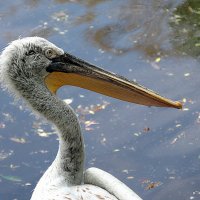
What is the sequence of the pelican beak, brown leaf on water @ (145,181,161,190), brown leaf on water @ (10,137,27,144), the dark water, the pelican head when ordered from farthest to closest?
brown leaf on water @ (10,137,27,144) < the dark water < brown leaf on water @ (145,181,161,190) < the pelican beak < the pelican head

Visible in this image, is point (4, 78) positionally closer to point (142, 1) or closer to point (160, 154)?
point (160, 154)

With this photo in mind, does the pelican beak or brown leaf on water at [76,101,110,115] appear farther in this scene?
brown leaf on water at [76,101,110,115]

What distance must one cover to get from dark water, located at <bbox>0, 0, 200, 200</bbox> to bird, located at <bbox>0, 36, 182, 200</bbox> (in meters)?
1.10

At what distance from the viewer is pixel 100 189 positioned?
11.8ft

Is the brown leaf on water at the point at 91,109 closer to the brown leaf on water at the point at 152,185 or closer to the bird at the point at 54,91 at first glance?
the brown leaf on water at the point at 152,185

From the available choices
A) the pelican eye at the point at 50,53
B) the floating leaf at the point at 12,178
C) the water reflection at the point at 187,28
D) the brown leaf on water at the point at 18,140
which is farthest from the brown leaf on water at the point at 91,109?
the pelican eye at the point at 50,53

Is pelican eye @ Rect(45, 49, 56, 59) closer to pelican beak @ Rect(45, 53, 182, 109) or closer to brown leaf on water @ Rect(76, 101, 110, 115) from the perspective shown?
pelican beak @ Rect(45, 53, 182, 109)

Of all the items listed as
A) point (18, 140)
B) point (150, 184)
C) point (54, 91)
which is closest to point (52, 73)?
point (54, 91)

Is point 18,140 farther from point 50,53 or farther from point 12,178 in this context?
point 50,53

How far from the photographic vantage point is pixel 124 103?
528 cm

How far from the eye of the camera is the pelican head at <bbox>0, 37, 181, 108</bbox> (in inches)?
135

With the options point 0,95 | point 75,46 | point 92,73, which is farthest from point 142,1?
point 92,73

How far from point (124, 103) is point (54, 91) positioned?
174 centimetres

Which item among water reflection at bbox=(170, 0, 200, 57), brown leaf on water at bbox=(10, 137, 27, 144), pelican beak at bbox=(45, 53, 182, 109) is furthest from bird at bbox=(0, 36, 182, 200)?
water reflection at bbox=(170, 0, 200, 57)
